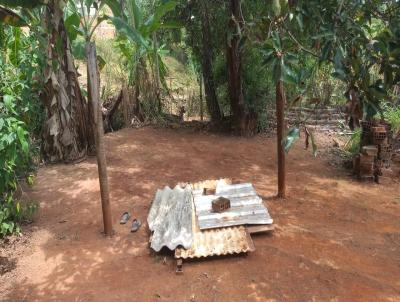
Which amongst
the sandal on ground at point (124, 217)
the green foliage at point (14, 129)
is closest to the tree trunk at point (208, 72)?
the green foliage at point (14, 129)

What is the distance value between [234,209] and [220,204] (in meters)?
0.18

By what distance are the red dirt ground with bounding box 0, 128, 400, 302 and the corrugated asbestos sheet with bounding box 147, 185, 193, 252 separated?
0.52 ft

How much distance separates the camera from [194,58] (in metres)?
9.15

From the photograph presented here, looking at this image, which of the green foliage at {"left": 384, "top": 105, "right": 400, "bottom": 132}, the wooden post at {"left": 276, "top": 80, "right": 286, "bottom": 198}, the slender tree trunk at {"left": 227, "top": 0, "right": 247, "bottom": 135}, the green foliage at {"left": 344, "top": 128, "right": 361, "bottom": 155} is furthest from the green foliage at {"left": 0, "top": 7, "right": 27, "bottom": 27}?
the green foliage at {"left": 384, "top": 105, "right": 400, "bottom": 132}

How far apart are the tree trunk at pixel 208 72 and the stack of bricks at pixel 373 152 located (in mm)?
3484

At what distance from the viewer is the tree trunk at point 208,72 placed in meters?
8.26

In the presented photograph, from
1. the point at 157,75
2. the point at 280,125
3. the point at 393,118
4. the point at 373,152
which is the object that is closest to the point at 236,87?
the point at 157,75

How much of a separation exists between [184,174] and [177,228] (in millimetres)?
2092

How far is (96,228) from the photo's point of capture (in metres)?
4.57

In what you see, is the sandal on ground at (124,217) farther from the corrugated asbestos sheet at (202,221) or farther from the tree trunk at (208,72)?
the tree trunk at (208,72)

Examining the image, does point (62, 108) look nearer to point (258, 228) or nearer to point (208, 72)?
point (208, 72)

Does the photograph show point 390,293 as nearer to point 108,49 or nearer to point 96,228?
point 96,228

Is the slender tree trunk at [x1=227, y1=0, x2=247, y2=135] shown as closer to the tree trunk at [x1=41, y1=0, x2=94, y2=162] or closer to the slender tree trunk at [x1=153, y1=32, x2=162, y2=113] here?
the slender tree trunk at [x1=153, y1=32, x2=162, y2=113]

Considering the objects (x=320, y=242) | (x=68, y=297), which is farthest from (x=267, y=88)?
(x=68, y=297)
